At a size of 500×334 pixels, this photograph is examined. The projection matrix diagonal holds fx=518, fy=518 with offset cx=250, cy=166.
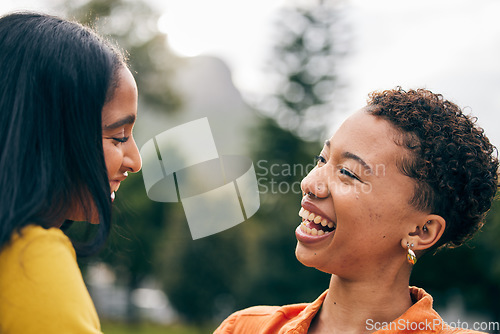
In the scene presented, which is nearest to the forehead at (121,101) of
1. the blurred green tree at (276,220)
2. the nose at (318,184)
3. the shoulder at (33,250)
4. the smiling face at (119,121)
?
the smiling face at (119,121)

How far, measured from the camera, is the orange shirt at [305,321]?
226 cm

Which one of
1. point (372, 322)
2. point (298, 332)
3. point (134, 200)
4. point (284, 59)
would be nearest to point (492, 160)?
point (372, 322)

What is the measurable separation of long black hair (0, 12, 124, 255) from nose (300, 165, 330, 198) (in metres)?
1.02

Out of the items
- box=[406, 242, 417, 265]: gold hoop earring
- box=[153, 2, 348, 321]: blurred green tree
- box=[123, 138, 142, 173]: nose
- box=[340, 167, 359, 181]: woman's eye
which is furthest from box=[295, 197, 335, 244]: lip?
box=[153, 2, 348, 321]: blurred green tree

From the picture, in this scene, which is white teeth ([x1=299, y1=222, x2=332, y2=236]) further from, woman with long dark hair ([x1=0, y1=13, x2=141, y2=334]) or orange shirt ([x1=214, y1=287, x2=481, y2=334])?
woman with long dark hair ([x1=0, y1=13, x2=141, y2=334])

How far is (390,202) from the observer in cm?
237

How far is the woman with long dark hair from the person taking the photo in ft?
4.52

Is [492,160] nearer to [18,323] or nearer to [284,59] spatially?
[18,323]

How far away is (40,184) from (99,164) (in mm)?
268

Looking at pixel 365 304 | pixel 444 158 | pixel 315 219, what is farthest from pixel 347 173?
pixel 365 304

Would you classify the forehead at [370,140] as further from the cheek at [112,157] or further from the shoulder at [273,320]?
the cheek at [112,157]

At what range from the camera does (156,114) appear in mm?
28828

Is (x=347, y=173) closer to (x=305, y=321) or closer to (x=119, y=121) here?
(x=305, y=321)

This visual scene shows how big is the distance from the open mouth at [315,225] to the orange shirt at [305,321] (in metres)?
0.39
